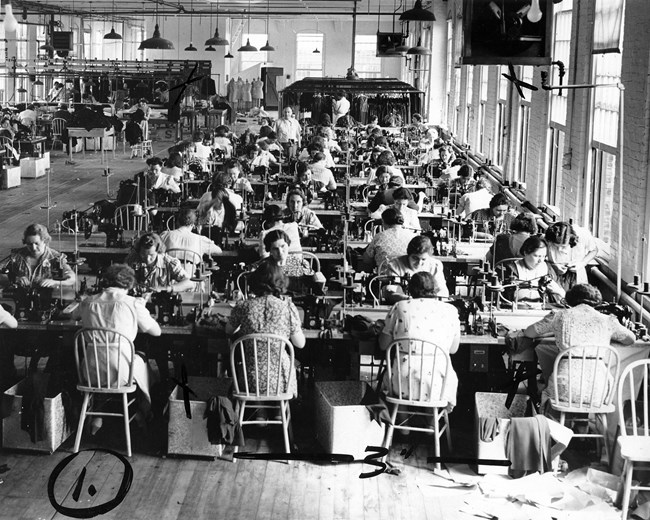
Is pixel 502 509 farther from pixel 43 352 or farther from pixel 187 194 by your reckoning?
pixel 187 194

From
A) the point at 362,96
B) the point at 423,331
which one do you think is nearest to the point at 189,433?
the point at 423,331

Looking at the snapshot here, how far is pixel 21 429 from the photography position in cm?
602

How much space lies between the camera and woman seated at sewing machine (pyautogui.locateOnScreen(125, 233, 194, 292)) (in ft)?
25.1

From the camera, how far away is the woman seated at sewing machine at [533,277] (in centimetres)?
745

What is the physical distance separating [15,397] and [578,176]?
6466 millimetres

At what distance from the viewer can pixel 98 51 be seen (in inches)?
1547

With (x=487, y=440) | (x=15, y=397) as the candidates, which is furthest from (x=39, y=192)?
(x=487, y=440)

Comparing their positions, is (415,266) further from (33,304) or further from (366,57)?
(366,57)

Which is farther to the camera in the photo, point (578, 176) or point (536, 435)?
point (578, 176)

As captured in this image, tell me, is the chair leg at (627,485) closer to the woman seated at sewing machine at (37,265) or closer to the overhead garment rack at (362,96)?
the woman seated at sewing machine at (37,265)

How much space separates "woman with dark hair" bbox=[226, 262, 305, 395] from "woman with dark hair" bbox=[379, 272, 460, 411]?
1.84 ft

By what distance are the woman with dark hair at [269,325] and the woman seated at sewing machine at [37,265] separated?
2.25m

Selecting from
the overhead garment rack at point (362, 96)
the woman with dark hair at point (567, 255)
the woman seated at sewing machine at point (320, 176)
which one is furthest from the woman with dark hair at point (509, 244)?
the overhead garment rack at point (362, 96)

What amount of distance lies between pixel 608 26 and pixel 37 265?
534 centimetres
